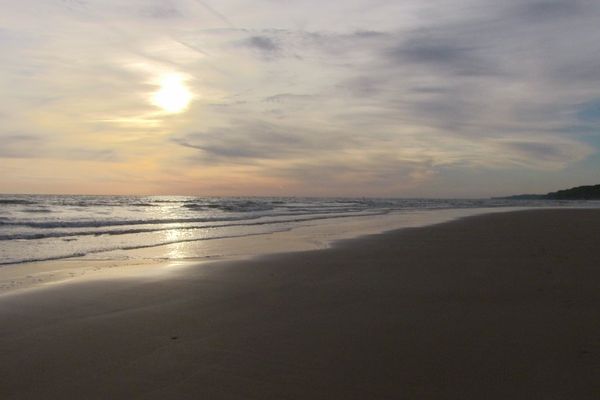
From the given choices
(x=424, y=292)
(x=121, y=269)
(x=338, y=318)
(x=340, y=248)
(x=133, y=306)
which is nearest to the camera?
(x=338, y=318)

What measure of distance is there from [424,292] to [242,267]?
13.3 feet

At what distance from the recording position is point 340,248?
13.2 m

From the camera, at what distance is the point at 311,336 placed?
4.98 meters

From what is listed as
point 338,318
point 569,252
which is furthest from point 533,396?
point 569,252

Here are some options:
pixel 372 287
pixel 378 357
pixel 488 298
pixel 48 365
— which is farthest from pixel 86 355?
pixel 488 298

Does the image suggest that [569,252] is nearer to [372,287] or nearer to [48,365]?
[372,287]

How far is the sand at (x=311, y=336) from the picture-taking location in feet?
12.3

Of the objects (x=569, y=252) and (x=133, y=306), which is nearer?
(x=133, y=306)

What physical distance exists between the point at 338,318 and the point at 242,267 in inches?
176

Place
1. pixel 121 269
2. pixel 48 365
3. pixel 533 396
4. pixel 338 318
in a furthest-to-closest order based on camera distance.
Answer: pixel 121 269
pixel 338 318
pixel 48 365
pixel 533 396

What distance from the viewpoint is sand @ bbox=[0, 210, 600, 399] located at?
3.75 metres

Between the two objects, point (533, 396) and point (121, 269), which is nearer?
point (533, 396)

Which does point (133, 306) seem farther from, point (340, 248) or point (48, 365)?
point (340, 248)

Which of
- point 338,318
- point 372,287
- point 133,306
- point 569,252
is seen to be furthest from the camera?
point 569,252
